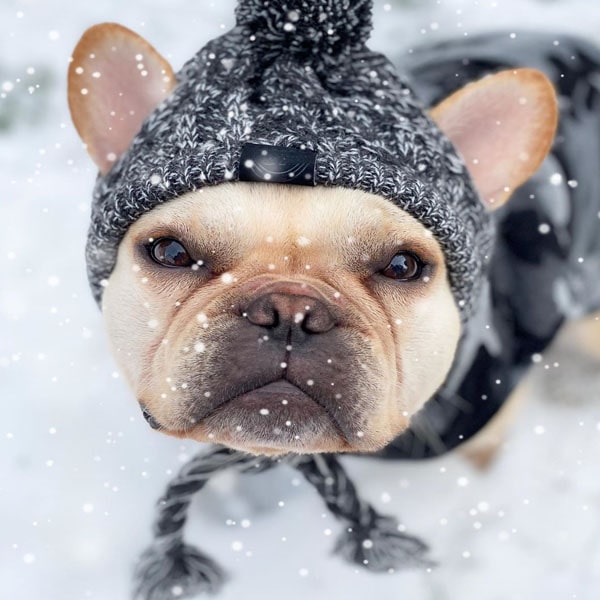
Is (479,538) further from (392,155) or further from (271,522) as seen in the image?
(392,155)

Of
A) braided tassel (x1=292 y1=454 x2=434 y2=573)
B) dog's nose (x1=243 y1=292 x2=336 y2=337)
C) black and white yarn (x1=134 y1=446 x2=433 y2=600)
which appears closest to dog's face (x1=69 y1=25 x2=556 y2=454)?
dog's nose (x1=243 y1=292 x2=336 y2=337)

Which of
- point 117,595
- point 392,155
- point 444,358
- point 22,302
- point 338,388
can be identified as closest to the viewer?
point 338,388

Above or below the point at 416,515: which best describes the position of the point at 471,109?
above

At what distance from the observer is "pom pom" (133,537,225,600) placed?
2.36 metres

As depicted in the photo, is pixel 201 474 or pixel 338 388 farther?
pixel 201 474

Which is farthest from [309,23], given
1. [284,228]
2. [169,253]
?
[169,253]

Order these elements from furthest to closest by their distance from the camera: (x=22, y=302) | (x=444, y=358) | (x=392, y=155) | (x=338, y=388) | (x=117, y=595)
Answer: (x=22, y=302)
(x=117, y=595)
(x=444, y=358)
(x=392, y=155)
(x=338, y=388)

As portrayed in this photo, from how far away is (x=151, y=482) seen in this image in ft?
8.35

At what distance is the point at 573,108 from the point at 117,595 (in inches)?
85.1

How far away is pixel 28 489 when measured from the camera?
101 inches

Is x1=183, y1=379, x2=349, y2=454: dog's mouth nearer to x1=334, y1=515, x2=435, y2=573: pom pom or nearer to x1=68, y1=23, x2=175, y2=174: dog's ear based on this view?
x1=68, y1=23, x2=175, y2=174: dog's ear

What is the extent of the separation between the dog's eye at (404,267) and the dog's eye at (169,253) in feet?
1.34

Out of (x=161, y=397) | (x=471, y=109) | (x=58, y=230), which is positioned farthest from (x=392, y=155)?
(x=58, y=230)

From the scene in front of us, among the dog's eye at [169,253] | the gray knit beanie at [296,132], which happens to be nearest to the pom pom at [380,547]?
the gray knit beanie at [296,132]
